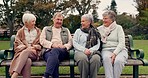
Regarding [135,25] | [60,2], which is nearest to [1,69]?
[60,2]

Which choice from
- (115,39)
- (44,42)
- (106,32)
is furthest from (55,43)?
(115,39)

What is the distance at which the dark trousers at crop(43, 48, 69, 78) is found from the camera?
18.1 feet

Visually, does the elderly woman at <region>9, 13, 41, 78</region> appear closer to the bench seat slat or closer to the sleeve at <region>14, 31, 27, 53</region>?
the sleeve at <region>14, 31, 27, 53</region>

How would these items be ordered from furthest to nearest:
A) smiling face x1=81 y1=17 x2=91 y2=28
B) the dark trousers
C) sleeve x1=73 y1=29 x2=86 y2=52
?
1. smiling face x1=81 y1=17 x2=91 y2=28
2. sleeve x1=73 y1=29 x2=86 y2=52
3. the dark trousers

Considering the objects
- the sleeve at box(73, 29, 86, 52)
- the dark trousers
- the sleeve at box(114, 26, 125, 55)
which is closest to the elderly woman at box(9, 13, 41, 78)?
the dark trousers

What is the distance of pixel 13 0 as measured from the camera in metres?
33.4

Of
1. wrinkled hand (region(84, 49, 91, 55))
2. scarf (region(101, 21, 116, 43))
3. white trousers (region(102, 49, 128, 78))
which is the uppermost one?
scarf (region(101, 21, 116, 43))

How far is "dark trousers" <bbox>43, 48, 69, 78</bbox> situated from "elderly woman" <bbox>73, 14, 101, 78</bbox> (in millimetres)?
A: 253

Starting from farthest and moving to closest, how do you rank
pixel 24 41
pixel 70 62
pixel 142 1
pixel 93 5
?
pixel 142 1
pixel 93 5
pixel 24 41
pixel 70 62

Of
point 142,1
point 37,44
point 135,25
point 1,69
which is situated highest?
point 142,1

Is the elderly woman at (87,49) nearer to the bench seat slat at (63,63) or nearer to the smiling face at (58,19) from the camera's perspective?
the bench seat slat at (63,63)

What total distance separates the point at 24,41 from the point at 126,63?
1.90 meters

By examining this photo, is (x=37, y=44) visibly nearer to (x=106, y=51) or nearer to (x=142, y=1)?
(x=106, y=51)

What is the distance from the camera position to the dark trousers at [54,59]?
5.53m
